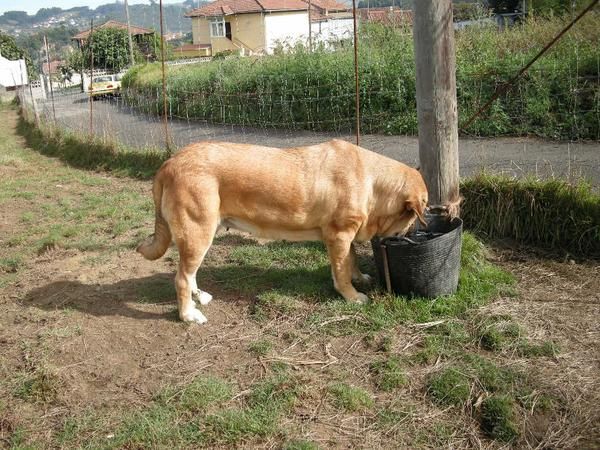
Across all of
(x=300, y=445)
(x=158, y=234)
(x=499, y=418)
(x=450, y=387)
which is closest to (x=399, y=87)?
(x=158, y=234)

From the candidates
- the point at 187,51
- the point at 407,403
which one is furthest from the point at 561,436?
the point at 187,51

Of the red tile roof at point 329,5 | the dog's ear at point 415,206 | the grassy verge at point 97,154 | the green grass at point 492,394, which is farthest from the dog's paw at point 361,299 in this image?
the red tile roof at point 329,5

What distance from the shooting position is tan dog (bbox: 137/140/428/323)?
5.27 m

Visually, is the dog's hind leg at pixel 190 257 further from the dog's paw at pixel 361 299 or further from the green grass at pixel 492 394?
the green grass at pixel 492 394

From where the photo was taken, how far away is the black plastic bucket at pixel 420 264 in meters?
5.30

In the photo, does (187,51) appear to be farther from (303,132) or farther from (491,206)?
(491,206)

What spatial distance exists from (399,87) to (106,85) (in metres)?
26.6

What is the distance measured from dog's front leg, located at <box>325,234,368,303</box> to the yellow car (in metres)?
31.4

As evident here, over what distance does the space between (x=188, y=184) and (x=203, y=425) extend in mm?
2179

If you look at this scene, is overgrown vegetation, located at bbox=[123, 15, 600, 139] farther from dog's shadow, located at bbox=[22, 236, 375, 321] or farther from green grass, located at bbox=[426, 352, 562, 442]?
green grass, located at bbox=[426, 352, 562, 442]

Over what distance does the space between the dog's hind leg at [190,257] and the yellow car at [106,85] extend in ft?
102

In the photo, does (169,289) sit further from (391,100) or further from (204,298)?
(391,100)

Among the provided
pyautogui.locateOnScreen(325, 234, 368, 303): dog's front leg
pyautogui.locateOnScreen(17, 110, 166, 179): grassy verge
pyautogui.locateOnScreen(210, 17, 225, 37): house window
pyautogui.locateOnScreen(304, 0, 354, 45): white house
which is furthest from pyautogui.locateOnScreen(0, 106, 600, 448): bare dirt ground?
pyautogui.locateOnScreen(210, 17, 225, 37): house window

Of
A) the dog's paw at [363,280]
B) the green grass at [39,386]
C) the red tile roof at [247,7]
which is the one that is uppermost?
the red tile roof at [247,7]
